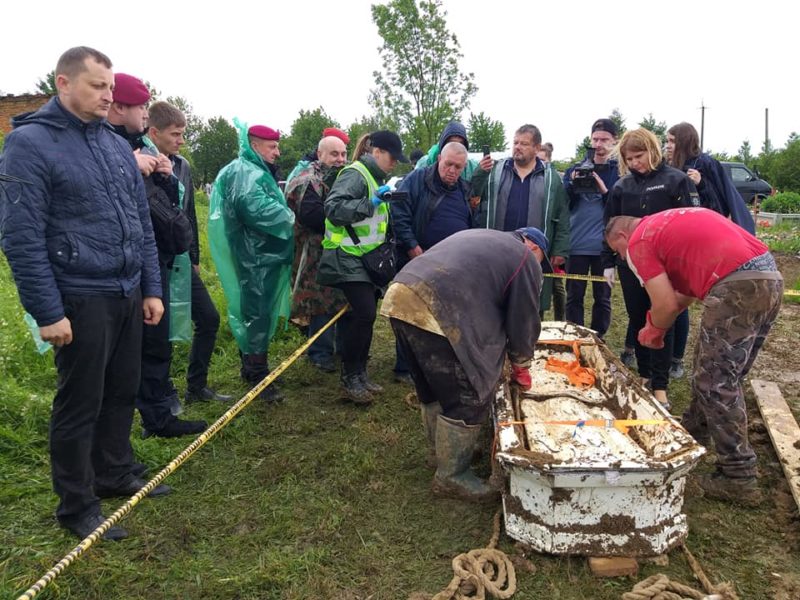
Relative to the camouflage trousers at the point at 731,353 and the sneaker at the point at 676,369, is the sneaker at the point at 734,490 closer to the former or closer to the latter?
the camouflage trousers at the point at 731,353

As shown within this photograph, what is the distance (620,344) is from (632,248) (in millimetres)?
2650

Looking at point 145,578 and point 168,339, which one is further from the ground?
point 168,339

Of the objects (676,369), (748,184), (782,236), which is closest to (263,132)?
(676,369)

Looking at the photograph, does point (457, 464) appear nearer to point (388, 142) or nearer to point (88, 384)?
point (88, 384)

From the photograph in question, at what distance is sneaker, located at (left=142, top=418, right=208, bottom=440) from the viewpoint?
353 cm

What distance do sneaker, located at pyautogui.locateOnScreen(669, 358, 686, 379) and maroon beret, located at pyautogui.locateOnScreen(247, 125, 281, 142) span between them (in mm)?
3627

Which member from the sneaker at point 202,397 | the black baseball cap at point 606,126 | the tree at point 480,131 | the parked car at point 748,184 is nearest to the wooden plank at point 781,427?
the black baseball cap at point 606,126

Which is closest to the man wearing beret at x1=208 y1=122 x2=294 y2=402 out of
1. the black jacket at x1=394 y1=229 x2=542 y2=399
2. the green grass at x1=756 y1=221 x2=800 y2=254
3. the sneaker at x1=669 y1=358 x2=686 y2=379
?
the black jacket at x1=394 y1=229 x2=542 y2=399

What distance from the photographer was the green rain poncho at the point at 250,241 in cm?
394

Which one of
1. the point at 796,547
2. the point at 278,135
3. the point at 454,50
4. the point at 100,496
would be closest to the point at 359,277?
the point at 278,135

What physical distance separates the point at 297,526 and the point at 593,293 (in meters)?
3.44

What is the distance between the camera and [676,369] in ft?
15.0

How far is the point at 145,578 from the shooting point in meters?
2.36

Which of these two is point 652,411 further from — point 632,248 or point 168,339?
point 168,339
